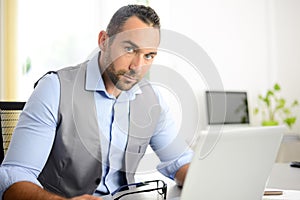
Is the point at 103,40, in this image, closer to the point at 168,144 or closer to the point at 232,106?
the point at 168,144

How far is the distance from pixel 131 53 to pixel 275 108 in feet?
10.5

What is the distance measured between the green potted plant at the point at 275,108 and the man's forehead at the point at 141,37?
295cm

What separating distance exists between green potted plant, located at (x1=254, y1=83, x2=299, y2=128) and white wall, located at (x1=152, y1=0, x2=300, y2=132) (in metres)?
0.10

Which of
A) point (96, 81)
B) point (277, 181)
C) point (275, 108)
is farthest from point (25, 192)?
point (275, 108)

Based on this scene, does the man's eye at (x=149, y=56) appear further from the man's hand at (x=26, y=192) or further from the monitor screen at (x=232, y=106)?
the monitor screen at (x=232, y=106)

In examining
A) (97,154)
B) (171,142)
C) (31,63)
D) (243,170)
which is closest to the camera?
(243,170)

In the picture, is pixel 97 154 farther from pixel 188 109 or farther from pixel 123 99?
pixel 188 109

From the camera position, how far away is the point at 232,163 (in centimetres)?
85

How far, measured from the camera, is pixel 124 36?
1.34 metres

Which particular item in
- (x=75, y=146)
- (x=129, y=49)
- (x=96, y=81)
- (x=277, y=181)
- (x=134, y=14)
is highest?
(x=134, y=14)

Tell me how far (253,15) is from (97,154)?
3.31m

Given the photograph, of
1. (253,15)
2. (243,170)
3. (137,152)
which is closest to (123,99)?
(137,152)

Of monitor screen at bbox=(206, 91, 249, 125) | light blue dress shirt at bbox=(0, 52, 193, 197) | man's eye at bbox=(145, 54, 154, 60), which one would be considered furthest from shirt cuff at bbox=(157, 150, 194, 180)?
monitor screen at bbox=(206, 91, 249, 125)

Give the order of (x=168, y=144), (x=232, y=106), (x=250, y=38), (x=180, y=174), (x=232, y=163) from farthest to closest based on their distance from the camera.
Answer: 1. (x=250, y=38)
2. (x=232, y=106)
3. (x=168, y=144)
4. (x=180, y=174)
5. (x=232, y=163)
